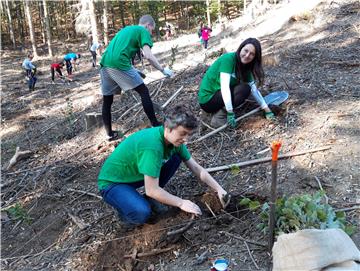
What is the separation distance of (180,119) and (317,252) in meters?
1.28

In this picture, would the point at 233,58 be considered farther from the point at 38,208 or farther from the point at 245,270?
the point at 38,208

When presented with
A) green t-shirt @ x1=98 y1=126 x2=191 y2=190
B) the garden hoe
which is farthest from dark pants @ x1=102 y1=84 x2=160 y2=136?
the garden hoe

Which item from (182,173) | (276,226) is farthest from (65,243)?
(276,226)

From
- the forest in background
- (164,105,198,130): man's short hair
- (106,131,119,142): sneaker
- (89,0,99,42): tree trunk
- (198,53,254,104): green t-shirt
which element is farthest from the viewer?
the forest in background

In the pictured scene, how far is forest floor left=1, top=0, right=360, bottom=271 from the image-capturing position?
312 cm

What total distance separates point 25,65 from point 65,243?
41.5 ft

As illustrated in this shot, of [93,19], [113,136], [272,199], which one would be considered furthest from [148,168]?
[93,19]

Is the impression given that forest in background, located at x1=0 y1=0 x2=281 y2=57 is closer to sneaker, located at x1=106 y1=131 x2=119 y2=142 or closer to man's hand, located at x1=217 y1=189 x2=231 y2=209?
sneaker, located at x1=106 y1=131 x2=119 y2=142

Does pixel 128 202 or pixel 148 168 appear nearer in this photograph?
pixel 148 168

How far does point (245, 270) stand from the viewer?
108 inches

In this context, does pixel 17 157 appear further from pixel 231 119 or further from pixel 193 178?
pixel 231 119

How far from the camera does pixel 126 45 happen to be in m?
4.84

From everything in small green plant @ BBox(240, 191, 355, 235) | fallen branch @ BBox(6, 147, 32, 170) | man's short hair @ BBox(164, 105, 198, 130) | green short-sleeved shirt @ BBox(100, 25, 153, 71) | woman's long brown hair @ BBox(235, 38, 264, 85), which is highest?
green short-sleeved shirt @ BBox(100, 25, 153, 71)

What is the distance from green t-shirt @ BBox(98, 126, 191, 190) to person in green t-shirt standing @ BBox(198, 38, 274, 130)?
60.3 inches
